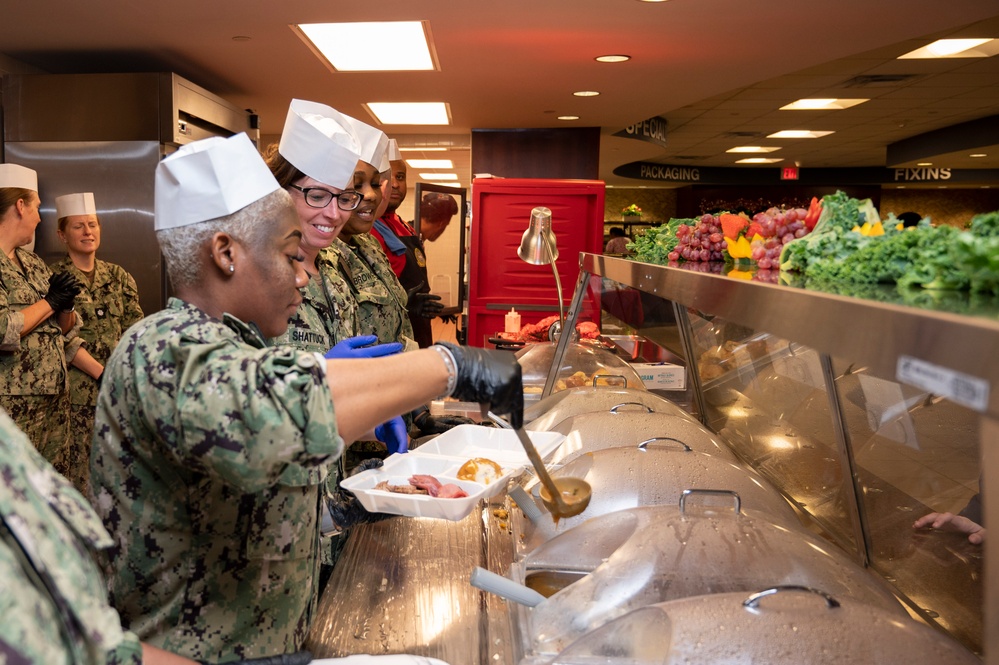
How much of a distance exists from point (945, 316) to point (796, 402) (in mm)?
1383

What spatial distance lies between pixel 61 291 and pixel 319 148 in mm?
2569

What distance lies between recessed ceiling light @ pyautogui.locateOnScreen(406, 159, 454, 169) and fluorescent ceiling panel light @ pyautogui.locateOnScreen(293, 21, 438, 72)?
6.13m

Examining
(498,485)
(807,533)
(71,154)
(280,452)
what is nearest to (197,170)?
(280,452)

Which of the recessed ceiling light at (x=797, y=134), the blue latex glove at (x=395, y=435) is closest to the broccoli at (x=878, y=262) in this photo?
the blue latex glove at (x=395, y=435)

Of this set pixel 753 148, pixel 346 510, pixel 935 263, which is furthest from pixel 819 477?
pixel 753 148

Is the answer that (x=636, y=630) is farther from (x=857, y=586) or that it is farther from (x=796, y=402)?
(x=796, y=402)

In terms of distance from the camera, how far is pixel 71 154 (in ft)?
15.4

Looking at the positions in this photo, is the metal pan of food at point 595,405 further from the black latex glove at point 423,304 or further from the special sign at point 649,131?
the special sign at point 649,131

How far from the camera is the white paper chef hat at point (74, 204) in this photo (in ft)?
14.7

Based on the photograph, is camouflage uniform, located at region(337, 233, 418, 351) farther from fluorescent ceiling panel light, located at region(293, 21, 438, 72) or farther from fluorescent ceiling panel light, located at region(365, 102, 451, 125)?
fluorescent ceiling panel light, located at region(365, 102, 451, 125)

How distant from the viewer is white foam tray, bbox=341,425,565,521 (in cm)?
149

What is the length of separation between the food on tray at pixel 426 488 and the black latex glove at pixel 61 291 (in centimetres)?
305

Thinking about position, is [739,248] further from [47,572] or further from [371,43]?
[371,43]

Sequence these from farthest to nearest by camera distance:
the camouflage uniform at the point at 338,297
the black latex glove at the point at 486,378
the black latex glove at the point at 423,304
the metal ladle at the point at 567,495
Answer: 1. the black latex glove at the point at 423,304
2. the camouflage uniform at the point at 338,297
3. the metal ladle at the point at 567,495
4. the black latex glove at the point at 486,378
